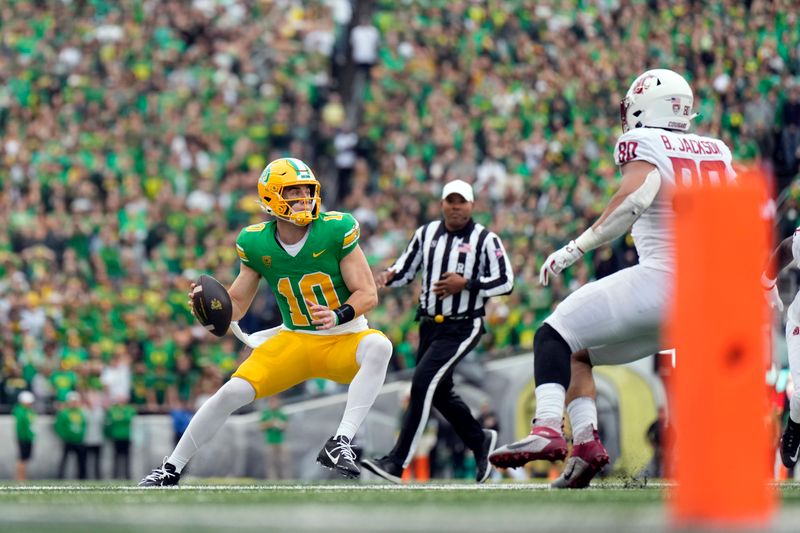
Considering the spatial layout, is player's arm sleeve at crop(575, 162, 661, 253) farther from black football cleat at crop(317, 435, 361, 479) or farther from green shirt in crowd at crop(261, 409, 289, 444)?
green shirt in crowd at crop(261, 409, 289, 444)

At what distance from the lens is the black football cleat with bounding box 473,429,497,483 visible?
795 cm

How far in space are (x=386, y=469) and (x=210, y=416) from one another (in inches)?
48.2

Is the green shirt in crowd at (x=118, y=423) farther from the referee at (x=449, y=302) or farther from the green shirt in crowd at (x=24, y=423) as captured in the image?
the referee at (x=449, y=302)

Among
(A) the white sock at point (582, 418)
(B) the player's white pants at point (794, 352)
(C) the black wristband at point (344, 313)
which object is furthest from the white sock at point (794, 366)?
(C) the black wristband at point (344, 313)

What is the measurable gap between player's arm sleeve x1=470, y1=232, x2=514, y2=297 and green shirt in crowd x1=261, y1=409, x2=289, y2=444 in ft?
18.1

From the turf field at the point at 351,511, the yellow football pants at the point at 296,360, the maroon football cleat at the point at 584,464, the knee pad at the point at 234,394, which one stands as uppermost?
the yellow football pants at the point at 296,360

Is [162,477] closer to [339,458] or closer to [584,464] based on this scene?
[339,458]

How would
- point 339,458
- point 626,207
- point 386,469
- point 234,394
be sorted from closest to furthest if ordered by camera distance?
point 626,207 → point 339,458 → point 234,394 → point 386,469

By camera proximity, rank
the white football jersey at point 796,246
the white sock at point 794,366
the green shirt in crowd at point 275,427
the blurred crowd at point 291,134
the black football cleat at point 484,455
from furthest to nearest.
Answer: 1. the blurred crowd at point 291,134
2. the green shirt in crowd at point 275,427
3. the black football cleat at point 484,455
4. the white football jersey at point 796,246
5. the white sock at point 794,366

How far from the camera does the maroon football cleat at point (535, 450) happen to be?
5.58 meters

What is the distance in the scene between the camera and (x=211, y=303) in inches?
266

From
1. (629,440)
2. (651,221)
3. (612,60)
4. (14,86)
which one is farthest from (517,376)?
(14,86)

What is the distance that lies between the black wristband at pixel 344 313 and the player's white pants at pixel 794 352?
7.06 feet

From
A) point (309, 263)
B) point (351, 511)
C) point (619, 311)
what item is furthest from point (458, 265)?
point (351, 511)
